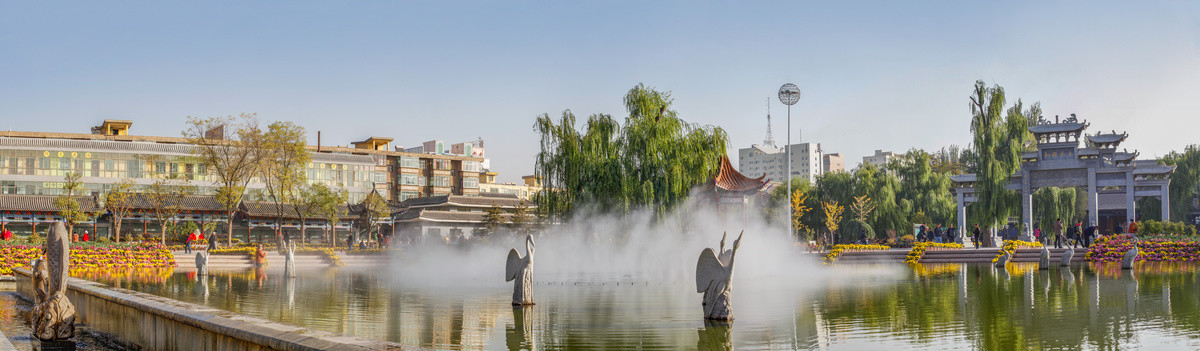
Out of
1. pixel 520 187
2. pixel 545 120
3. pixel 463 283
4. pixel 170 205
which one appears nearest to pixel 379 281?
pixel 463 283

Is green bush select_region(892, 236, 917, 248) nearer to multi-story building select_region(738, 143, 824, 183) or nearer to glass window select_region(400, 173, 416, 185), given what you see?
glass window select_region(400, 173, 416, 185)

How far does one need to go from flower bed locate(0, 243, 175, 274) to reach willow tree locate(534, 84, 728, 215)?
56.6 ft

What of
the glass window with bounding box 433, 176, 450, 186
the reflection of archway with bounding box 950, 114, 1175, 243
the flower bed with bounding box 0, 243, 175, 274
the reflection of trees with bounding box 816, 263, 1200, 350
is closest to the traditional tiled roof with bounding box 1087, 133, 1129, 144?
the reflection of archway with bounding box 950, 114, 1175, 243

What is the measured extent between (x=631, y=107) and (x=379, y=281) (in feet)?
35.2

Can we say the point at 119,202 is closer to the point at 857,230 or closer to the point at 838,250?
the point at 838,250

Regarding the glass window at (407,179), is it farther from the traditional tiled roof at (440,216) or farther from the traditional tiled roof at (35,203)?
the traditional tiled roof at (35,203)

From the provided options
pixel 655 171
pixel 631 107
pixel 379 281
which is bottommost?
pixel 379 281

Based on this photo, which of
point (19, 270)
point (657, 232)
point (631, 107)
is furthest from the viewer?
point (631, 107)

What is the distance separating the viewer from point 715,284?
47.8 ft

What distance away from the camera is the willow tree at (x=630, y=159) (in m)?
31.5

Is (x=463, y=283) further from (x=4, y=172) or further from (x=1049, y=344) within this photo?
(x=4, y=172)

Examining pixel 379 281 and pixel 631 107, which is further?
pixel 631 107

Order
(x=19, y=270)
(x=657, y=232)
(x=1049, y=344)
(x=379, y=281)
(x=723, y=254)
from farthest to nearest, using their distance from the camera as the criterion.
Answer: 1. (x=657, y=232)
2. (x=379, y=281)
3. (x=19, y=270)
4. (x=723, y=254)
5. (x=1049, y=344)

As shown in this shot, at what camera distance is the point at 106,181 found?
65312mm
